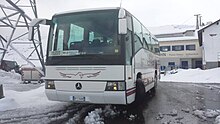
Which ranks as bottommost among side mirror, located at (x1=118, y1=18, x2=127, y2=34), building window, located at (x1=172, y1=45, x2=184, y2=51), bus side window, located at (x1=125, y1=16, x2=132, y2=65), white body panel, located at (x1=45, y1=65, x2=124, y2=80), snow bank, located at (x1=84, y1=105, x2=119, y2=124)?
snow bank, located at (x1=84, y1=105, x2=119, y2=124)

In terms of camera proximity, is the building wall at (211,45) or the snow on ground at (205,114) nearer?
the snow on ground at (205,114)

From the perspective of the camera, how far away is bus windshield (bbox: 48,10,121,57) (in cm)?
687

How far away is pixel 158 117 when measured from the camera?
7.27 m

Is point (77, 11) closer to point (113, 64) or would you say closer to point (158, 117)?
point (113, 64)

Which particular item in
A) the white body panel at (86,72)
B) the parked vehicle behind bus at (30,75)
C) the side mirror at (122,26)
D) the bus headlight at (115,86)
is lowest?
the parked vehicle behind bus at (30,75)

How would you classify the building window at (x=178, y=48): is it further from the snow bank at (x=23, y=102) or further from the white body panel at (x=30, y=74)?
the snow bank at (x=23, y=102)

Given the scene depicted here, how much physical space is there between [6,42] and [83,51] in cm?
1606

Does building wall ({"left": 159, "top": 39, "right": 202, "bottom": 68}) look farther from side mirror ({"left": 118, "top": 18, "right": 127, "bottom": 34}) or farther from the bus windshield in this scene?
side mirror ({"left": 118, "top": 18, "right": 127, "bottom": 34})

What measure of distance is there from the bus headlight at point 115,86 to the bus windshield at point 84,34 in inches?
31.7

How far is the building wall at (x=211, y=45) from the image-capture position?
3903 cm

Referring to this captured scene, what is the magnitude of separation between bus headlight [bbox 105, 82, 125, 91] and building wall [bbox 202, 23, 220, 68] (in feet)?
117

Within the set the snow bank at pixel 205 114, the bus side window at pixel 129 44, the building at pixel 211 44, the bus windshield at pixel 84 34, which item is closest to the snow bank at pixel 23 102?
the bus windshield at pixel 84 34

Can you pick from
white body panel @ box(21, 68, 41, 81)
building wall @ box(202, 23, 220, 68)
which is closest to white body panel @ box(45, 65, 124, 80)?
white body panel @ box(21, 68, 41, 81)

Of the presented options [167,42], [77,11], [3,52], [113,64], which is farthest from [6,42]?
[167,42]
